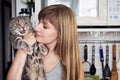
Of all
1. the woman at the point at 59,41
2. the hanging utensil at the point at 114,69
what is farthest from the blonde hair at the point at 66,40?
the hanging utensil at the point at 114,69

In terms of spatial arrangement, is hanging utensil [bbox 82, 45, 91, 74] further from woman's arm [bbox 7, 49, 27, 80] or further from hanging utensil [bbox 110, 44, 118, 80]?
woman's arm [bbox 7, 49, 27, 80]

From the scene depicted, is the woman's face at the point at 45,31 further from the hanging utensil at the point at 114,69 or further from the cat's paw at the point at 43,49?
the hanging utensil at the point at 114,69

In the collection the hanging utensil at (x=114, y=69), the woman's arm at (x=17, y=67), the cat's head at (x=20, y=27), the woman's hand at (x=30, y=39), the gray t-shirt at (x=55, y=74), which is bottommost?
the hanging utensil at (x=114, y=69)

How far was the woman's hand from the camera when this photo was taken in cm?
83

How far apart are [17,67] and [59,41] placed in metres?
0.19

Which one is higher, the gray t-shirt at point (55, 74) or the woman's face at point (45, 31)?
the woman's face at point (45, 31)

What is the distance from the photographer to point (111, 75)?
175cm

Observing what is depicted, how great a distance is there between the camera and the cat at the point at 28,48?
32.3 inches

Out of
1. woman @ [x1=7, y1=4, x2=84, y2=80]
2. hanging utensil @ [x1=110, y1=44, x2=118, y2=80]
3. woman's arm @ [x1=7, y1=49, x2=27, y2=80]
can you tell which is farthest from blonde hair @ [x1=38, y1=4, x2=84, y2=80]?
hanging utensil @ [x1=110, y1=44, x2=118, y2=80]

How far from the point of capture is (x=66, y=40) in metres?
0.88

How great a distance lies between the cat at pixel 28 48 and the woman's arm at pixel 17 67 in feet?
0.06

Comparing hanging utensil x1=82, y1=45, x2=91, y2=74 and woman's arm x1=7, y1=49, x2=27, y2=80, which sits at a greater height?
woman's arm x1=7, y1=49, x2=27, y2=80

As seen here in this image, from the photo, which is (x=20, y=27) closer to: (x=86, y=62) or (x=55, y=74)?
(x=55, y=74)

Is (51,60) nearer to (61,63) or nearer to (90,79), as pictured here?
(61,63)
